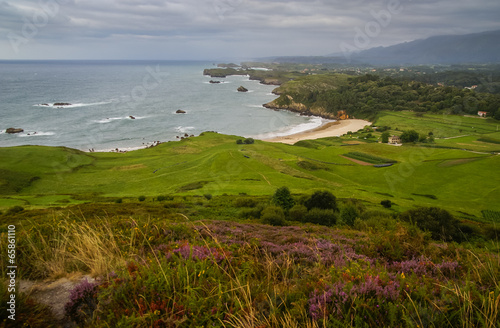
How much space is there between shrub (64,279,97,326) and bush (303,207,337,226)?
67.7 ft

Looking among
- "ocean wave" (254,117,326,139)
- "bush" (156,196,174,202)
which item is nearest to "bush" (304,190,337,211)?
"bush" (156,196,174,202)

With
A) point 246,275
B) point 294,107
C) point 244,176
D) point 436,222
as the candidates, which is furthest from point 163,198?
point 294,107

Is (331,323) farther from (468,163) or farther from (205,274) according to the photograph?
(468,163)

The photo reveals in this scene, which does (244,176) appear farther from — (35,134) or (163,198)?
(35,134)

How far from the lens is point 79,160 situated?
180 ft

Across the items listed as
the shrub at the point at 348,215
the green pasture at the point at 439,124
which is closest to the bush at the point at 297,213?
the shrub at the point at 348,215

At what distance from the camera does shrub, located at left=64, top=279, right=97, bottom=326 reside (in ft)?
13.3

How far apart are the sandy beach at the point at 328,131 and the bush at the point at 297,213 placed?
204 ft

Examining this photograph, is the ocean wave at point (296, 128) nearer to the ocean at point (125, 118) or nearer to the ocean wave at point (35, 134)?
the ocean at point (125, 118)

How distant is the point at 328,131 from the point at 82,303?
10924cm

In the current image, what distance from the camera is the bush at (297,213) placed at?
81.6ft

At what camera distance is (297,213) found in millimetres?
25203

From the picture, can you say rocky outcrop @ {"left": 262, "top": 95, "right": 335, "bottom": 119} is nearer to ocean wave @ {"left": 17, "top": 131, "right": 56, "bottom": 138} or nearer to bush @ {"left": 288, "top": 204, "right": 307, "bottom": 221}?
ocean wave @ {"left": 17, "top": 131, "right": 56, "bottom": 138}

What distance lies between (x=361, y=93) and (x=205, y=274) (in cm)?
16576
